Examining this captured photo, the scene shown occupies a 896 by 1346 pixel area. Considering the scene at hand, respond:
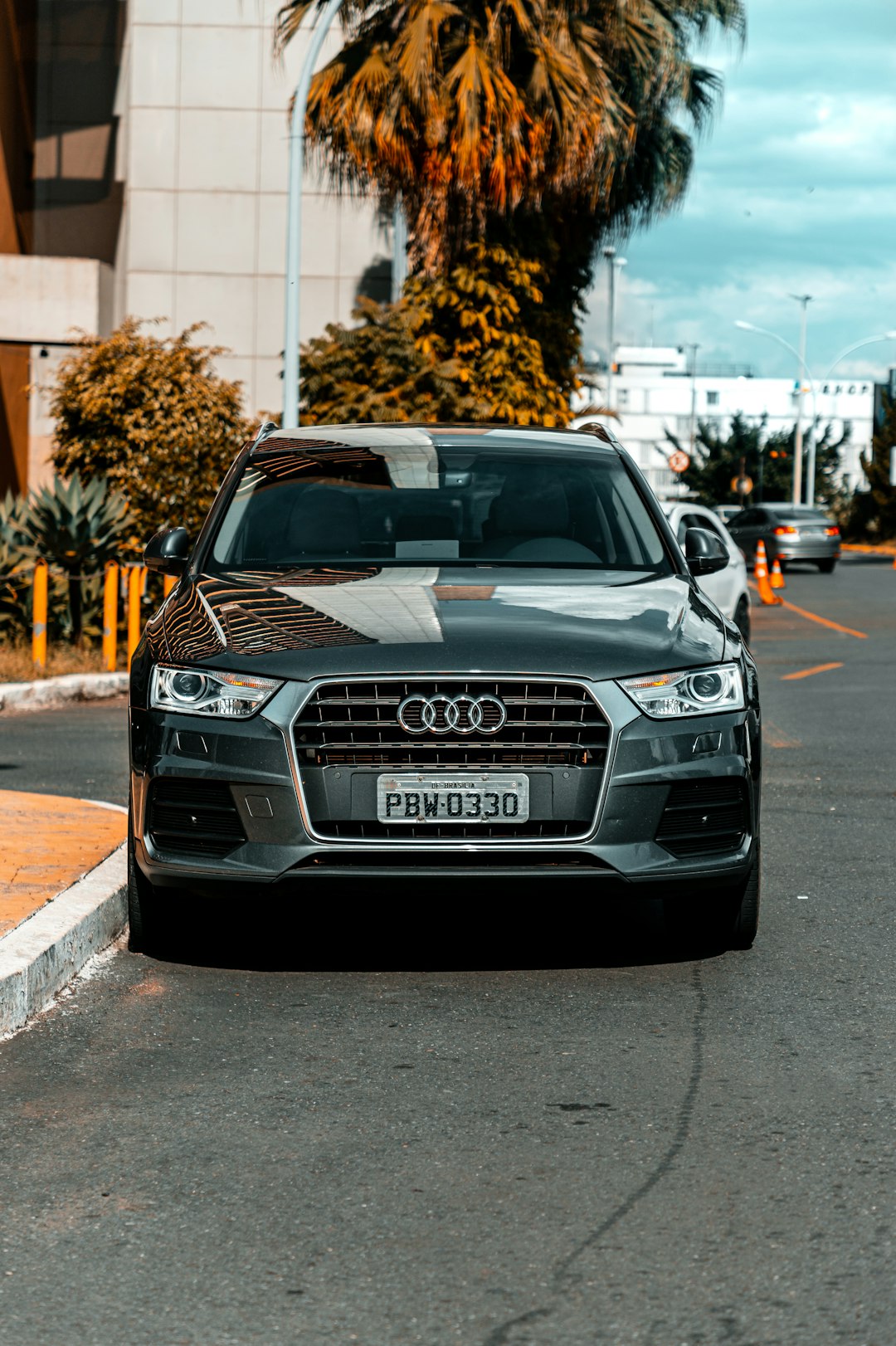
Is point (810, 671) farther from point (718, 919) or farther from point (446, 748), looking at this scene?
point (446, 748)

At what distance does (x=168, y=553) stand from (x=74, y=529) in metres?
9.70

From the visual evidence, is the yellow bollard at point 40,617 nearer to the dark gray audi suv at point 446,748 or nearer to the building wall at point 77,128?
the dark gray audi suv at point 446,748

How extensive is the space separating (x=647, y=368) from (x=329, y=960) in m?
141

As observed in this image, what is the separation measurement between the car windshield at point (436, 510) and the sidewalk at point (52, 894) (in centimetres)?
120

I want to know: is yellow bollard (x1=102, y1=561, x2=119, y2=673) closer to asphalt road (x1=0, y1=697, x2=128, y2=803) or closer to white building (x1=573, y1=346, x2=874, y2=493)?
asphalt road (x1=0, y1=697, x2=128, y2=803)

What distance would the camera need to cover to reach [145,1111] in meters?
4.49

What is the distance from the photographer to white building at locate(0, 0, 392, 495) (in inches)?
1072

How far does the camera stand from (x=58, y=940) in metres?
5.64

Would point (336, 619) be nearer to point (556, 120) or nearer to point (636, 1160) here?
point (636, 1160)

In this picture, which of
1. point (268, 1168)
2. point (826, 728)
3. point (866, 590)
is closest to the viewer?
point (268, 1168)

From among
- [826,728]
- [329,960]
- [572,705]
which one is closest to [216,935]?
[329,960]

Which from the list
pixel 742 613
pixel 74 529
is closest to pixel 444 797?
pixel 74 529

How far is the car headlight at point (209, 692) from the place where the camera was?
5516 millimetres

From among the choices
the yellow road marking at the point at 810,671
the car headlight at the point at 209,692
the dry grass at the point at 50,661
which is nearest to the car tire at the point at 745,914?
the car headlight at the point at 209,692
